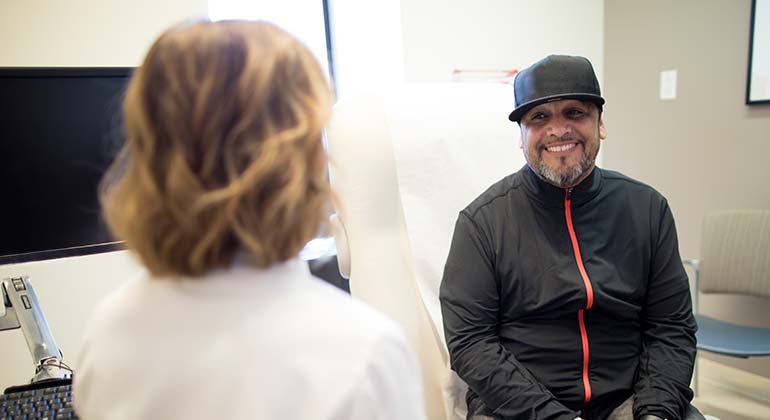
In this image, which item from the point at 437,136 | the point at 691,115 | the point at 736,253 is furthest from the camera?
the point at 691,115

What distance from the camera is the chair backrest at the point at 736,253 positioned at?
2.03 m

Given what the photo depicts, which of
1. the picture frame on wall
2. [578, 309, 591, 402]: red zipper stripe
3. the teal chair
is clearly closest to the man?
[578, 309, 591, 402]: red zipper stripe

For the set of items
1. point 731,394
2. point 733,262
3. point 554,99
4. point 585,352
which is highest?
point 554,99

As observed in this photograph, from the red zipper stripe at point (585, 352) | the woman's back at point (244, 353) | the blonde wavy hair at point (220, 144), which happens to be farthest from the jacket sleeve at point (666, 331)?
the blonde wavy hair at point (220, 144)

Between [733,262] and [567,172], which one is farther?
[733,262]

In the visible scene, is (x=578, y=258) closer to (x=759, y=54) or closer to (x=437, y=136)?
(x=437, y=136)

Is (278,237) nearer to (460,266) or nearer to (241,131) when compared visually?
(241,131)

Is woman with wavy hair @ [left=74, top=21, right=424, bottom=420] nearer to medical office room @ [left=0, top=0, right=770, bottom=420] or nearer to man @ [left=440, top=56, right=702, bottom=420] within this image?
medical office room @ [left=0, top=0, right=770, bottom=420]

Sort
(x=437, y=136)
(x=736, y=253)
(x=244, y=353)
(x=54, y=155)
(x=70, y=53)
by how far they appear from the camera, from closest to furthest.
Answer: (x=244, y=353) → (x=54, y=155) → (x=437, y=136) → (x=70, y=53) → (x=736, y=253)

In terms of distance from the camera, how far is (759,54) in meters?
2.12

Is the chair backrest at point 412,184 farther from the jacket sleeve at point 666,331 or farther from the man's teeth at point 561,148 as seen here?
the jacket sleeve at point 666,331

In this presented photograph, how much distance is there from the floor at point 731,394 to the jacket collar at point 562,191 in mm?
1373

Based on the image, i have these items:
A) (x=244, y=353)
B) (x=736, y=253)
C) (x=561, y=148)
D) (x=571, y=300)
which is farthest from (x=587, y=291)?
(x=736, y=253)

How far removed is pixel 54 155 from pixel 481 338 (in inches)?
38.0
